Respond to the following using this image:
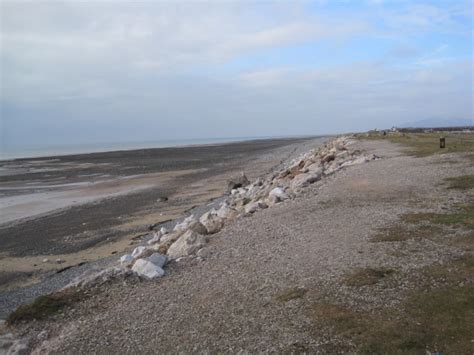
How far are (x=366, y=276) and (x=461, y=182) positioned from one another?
803 cm

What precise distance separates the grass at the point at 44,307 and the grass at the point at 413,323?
4.41m

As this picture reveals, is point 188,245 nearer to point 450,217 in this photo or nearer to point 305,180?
point 450,217

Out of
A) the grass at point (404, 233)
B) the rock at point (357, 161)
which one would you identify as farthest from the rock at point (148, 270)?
the rock at point (357, 161)

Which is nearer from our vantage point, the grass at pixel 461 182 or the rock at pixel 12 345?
the rock at pixel 12 345

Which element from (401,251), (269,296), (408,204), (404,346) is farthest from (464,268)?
(408,204)

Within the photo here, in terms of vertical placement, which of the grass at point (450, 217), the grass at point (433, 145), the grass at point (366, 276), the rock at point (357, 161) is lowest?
the grass at point (366, 276)

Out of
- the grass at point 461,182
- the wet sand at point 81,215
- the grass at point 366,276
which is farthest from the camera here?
the wet sand at point 81,215

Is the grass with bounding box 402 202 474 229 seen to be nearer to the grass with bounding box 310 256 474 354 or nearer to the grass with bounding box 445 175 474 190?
the grass with bounding box 445 175 474 190

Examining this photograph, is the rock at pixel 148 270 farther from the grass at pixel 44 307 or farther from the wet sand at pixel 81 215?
the wet sand at pixel 81 215

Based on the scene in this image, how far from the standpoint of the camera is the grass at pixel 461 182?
42.8 ft

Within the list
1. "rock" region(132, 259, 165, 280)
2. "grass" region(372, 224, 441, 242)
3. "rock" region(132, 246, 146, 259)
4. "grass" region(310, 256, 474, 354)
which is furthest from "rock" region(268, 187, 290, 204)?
"grass" region(310, 256, 474, 354)

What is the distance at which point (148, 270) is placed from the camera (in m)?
8.86

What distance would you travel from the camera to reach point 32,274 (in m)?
13.7

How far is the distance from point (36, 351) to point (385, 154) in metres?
21.0
